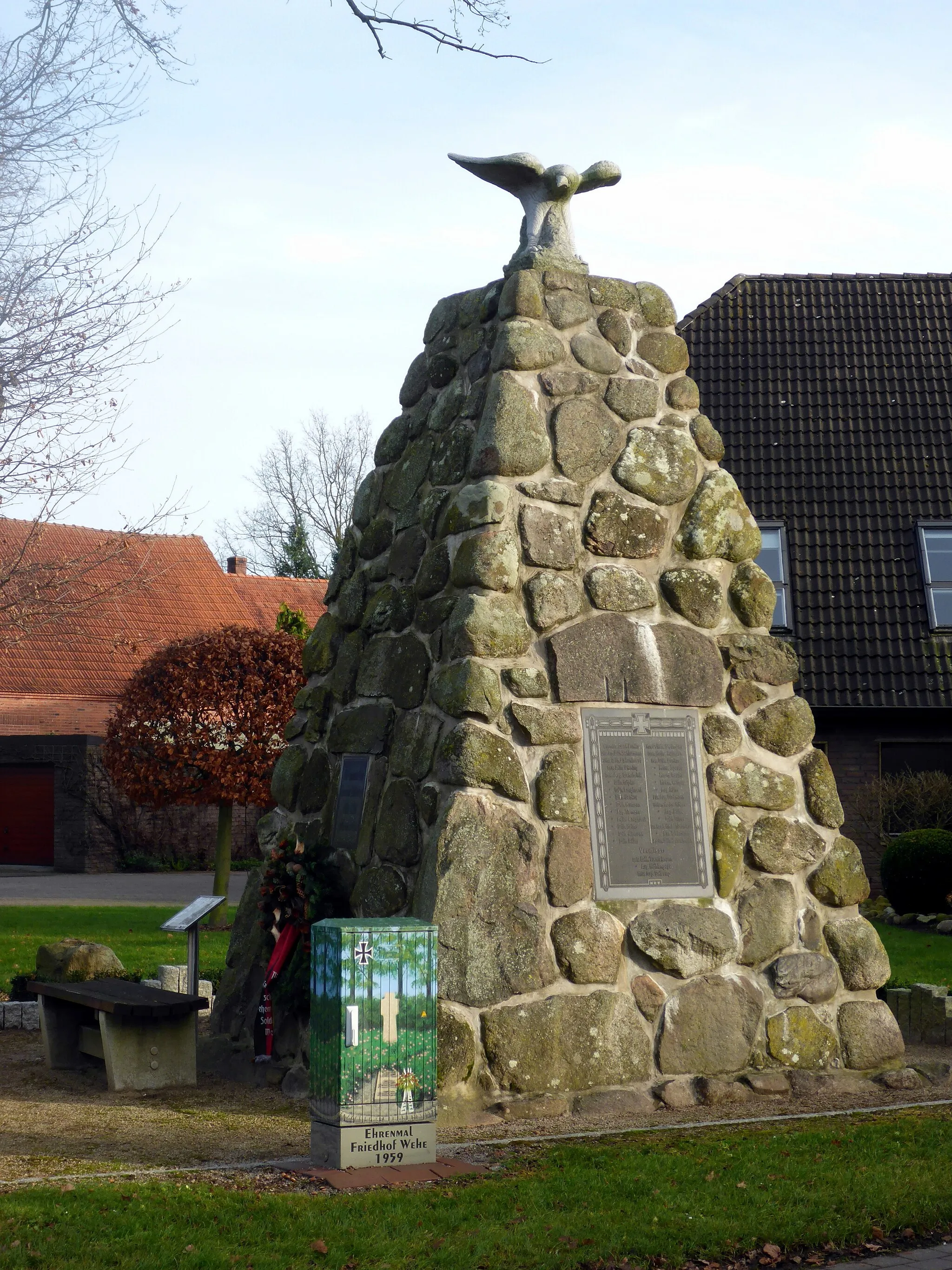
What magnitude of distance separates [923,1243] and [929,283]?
64.8ft

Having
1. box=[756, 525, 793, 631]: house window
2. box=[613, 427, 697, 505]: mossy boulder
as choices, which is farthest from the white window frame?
box=[613, 427, 697, 505]: mossy boulder

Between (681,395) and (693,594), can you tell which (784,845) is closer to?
(693,594)

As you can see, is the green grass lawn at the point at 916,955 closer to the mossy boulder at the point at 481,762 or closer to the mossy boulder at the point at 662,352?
the mossy boulder at the point at 481,762

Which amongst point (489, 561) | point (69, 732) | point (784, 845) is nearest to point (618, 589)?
point (489, 561)

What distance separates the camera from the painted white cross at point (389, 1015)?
5965mm

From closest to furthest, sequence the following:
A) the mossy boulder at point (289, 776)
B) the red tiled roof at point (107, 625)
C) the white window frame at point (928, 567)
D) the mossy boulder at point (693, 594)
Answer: the mossy boulder at point (693, 594) → the mossy boulder at point (289, 776) → the white window frame at point (928, 567) → the red tiled roof at point (107, 625)

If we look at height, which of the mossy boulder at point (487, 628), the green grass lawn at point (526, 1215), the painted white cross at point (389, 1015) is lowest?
the green grass lawn at point (526, 1215)

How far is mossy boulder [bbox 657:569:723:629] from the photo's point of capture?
7941mm

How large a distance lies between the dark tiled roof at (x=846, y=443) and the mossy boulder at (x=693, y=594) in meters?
11.0

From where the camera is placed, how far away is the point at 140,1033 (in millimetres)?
7805

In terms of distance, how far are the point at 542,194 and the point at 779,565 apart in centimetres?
1178

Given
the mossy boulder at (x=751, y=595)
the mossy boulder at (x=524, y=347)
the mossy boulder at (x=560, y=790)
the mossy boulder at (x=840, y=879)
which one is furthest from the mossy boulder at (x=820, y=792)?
the mossy boulder at (x=524, y=347)

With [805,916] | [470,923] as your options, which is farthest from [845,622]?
[470,923]

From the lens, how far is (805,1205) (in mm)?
5086
